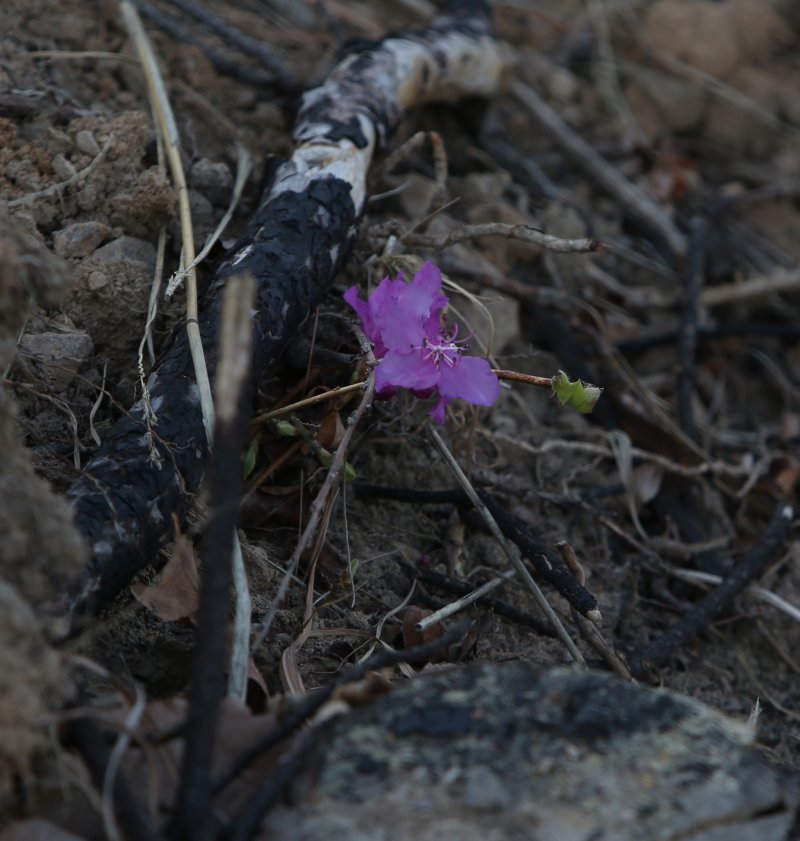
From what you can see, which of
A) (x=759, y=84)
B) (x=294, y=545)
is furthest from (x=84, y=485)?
(x=759, y=84)

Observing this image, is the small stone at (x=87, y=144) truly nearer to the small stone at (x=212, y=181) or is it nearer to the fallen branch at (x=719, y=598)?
the small stone at (x=212, y=181)

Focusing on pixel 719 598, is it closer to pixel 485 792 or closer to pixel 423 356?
pixel 423 356

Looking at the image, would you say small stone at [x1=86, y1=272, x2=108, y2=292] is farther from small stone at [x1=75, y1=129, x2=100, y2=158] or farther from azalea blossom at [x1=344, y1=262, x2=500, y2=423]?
azalea blossom at [x1=344, y1=262, x2=500, y2=423]

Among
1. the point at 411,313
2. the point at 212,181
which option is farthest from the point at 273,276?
the point at 212,181

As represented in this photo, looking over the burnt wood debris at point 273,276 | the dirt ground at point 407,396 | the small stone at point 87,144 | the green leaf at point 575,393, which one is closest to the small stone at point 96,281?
the dirt ground at point 407,396

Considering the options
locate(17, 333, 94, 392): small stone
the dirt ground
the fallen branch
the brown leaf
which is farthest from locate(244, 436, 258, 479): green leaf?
the fallen branch

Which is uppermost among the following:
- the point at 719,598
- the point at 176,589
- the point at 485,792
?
the point at 485,792

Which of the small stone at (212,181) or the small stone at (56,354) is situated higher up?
the small stone at (212,181)

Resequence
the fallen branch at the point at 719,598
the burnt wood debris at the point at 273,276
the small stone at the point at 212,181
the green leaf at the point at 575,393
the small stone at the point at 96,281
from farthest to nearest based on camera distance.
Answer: the small stone at the point at 212,181, the fallen branch at the point at 719,598, the small stone at the point at 96,281, the green leaf at the point at 575,393, the burnt wood debris at the point at 273,276
